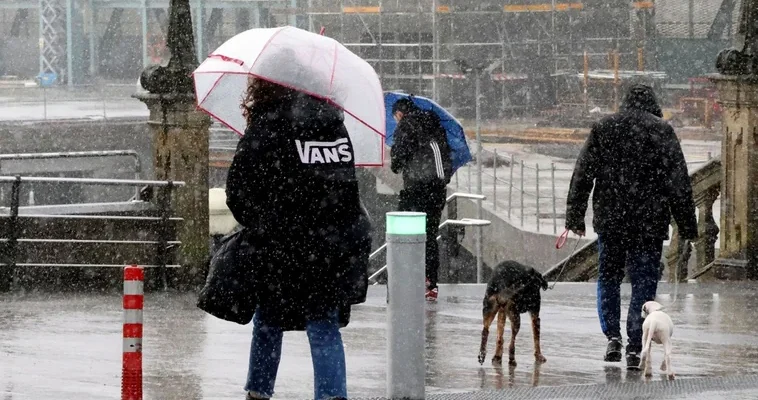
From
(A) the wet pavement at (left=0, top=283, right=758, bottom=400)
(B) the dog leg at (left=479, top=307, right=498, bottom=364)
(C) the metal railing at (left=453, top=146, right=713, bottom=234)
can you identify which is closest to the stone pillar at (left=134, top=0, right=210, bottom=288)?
(A) the wet pavement at (left=0, top=283, right=758, bottom=400)

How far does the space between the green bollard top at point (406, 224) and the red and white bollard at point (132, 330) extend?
4.86 ft

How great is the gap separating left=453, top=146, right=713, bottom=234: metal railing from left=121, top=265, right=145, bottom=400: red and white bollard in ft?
70.7

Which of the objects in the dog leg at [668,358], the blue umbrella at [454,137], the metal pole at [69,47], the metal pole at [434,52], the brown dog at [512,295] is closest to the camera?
the dog leg at [668,358]

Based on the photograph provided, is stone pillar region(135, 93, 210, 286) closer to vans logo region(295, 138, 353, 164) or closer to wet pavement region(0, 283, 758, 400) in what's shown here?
wet pavement region(0, 283, 758, 400)

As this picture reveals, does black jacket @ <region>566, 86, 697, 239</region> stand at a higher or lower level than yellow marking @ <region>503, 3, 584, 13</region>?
lower

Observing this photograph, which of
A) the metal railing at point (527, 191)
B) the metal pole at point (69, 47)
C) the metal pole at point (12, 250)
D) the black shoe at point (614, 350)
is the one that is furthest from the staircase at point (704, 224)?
the metal pole at point (69, 47)

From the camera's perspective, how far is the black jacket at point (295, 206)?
22.3ft

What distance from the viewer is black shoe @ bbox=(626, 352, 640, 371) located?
912cm

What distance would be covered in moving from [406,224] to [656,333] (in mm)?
1975

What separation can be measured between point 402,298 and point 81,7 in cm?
5560

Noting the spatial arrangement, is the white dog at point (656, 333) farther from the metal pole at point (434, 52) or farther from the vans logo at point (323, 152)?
the metal pole at point (434, 52)

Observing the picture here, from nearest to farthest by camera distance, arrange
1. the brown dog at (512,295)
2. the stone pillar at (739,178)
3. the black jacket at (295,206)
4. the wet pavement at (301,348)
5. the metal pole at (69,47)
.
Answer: the black jacket at (295,206) < the wet pavement at (301,348) < the brown dog at (512,295) < the stone pillar at (739,178) < the metal pole at (69,47)

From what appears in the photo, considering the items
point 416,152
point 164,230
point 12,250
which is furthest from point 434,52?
point 416,152

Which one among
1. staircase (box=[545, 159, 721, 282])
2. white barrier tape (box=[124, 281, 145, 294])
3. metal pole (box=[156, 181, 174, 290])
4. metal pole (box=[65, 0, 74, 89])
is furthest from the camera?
metal pole (box=[65, 0, 74, 89])
